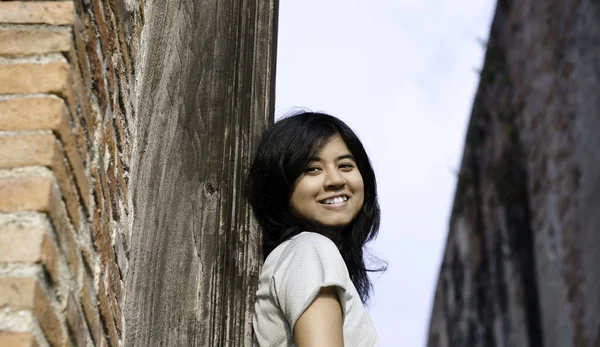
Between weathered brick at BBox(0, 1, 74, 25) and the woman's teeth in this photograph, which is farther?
the woman's teeth

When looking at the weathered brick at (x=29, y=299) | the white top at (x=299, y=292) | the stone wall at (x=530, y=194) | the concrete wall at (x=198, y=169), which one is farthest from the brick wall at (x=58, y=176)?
the stone wall at (x=530, y=194)

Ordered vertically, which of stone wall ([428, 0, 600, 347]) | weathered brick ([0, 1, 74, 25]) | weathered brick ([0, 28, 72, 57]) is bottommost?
stone wall ([428, 0, 600, 347])

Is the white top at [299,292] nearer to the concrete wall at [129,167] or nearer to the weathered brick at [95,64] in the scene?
the concrete wall at [129,167]

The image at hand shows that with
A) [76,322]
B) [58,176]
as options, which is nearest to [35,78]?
[58,176]

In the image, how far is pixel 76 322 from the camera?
70.5 inches

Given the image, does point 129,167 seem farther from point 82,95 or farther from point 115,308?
point 82,95

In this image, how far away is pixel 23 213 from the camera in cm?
168

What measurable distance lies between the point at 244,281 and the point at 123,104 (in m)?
0.50

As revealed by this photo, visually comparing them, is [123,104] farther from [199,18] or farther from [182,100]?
[199,18]

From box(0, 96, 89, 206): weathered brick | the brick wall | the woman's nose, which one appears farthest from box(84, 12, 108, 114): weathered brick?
the woman's nose

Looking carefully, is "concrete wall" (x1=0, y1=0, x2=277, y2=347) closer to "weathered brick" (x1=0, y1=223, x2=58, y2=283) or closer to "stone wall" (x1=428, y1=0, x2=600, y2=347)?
"weathered brick" (x1=0, y1=223, x2=58, y2=283)

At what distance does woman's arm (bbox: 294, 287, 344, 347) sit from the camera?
2.26 meters

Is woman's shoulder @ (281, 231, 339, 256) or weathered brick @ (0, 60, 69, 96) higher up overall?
weathered brick @ (0, 60, 69, 96)

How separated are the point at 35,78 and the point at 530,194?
834cm
